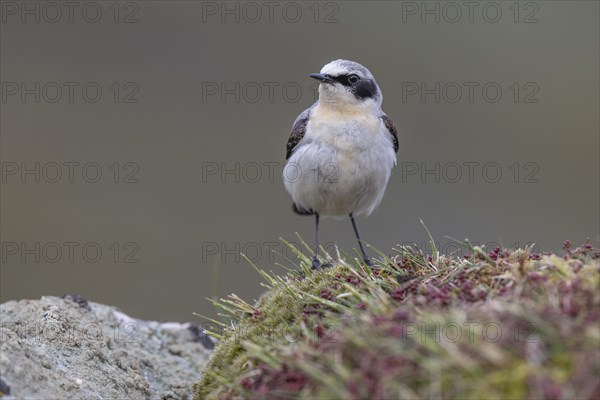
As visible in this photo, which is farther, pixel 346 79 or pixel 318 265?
pixel 346 79

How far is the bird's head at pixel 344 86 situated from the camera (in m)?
7.61

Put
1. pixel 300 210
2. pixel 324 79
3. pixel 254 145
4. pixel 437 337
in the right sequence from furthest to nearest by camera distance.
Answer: pixel 254 145 < pixel 300 210 < pixel 324 79 < pixel 437 337

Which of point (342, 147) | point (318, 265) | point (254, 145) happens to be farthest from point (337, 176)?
point (254, 145)

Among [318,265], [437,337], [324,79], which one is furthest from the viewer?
[324,79]

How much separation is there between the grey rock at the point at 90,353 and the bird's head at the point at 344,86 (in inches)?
99.1

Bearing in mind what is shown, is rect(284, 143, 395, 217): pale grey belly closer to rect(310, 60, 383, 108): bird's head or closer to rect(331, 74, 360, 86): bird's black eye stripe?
rect(310, 60, 383, 108): bird's head

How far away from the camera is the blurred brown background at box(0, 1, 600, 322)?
14.1m

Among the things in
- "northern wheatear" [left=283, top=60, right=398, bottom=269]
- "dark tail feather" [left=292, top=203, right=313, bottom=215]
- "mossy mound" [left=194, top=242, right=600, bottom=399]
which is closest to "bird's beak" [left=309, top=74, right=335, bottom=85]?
"northern wheatear" [left=283, top=60, right=398, bottom=269]

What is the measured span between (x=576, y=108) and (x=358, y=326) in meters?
16.8

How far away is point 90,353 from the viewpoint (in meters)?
4.99

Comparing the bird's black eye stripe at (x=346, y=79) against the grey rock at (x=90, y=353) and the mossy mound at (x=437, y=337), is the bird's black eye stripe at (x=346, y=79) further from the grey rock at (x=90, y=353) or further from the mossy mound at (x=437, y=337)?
the mossy mound at (x=437, y=337)

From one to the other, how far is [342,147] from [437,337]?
4185 millimetres

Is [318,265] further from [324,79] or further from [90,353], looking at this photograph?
[324,79]

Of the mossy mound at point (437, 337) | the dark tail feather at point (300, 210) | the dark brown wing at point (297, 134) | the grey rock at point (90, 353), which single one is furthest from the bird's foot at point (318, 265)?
the dark tail feather at point (300, 210)
